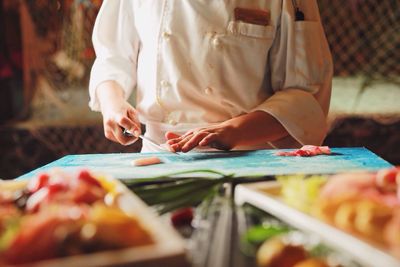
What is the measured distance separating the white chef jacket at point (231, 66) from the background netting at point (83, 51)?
9.13 feet

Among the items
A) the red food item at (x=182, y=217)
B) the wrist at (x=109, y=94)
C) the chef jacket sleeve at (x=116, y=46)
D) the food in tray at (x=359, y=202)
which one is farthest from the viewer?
the chef jacket sleeve at (x=116, y=46)

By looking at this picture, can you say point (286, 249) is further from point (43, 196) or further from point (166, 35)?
point (166, 35)

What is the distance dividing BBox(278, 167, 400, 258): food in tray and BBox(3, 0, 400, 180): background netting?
3872 millimetres

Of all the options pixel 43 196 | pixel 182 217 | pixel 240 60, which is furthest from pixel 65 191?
pixel 240 60

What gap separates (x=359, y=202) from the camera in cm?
82

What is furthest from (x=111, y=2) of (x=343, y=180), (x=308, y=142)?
(x=343, y=180)

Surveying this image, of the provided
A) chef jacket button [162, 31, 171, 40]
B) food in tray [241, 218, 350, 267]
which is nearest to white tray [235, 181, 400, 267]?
A: food in tray [241, 218, 350, 267]

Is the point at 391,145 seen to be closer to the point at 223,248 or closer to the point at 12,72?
the point at 12,72

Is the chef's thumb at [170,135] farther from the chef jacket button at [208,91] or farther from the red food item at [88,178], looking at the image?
the red food item at [88,178]

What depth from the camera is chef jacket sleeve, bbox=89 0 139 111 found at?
2.28m

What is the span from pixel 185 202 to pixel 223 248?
0.27 metres

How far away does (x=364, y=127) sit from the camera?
15.8 feet

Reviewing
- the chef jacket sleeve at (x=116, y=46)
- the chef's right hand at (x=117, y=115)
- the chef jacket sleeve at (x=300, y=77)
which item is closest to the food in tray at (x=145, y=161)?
the chef's right hand at (x=117, y=115)

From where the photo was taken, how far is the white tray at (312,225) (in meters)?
0.67
